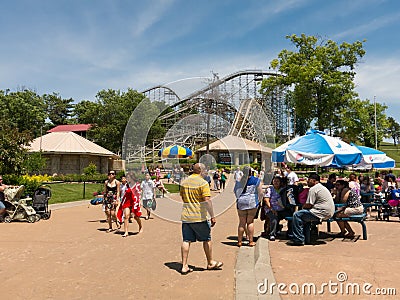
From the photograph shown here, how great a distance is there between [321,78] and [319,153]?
830 inches

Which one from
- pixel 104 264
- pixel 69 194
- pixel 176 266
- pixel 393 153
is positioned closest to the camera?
pixel 176 266

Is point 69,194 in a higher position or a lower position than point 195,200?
lower

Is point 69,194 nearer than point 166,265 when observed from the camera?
No

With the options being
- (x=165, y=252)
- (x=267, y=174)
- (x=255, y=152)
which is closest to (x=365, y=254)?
(x=165, y=252)

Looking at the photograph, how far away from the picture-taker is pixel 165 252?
7.47 m

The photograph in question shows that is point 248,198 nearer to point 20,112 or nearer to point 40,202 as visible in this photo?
point 40,202

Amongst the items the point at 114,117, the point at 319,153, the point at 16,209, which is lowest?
the point at 16,209

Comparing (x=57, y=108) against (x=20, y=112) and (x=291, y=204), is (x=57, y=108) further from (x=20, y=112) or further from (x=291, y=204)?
(x=291, y=204)

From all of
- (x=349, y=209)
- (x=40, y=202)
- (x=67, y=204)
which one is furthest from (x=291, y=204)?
(x=67, y=204)

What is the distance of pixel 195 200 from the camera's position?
19.6ft

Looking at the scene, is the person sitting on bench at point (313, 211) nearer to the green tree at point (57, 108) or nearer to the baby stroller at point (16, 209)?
the baby stroller at point (16, 209)

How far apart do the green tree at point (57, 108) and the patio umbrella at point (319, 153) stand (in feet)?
263

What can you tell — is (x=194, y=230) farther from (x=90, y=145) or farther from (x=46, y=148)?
(x=90, y=145)

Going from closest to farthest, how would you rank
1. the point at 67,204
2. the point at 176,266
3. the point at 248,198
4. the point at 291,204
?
1. the point at 176,266
2. the point at 248,198
3. the point at 291,204
4. the point at 67,204
